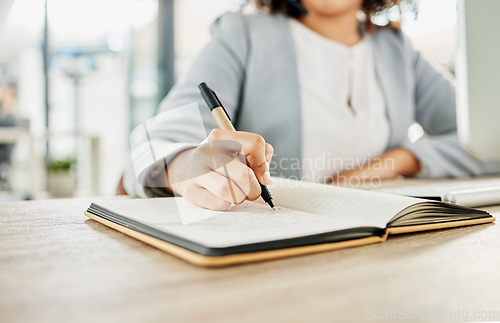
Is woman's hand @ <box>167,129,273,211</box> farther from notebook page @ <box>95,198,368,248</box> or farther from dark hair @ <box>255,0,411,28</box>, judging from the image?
dark hair @ <box>255,0,411,28</box>

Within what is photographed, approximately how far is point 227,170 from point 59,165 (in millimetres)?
3645

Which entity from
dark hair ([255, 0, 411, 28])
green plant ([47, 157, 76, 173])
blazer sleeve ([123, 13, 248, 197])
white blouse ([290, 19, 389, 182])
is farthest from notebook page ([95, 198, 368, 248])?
green plant ([47, 157, 76, 173])

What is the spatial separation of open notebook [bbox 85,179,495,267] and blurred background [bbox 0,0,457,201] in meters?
2.91

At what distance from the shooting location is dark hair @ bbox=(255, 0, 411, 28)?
1.15m

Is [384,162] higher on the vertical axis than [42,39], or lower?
lower

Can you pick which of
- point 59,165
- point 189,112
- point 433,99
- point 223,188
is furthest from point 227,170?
point 59,165

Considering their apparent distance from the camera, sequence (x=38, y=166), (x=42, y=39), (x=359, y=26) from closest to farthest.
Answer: (x=359, y=26)
(x=38, y=166)
(x=42, y=39)

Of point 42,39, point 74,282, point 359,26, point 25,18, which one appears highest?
point 25,18

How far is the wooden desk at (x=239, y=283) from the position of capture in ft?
0.69

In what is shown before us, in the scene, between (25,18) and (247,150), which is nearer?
(247,150)

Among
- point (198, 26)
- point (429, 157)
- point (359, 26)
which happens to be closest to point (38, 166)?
point (198, 26)

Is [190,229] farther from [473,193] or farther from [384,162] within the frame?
[384,162]

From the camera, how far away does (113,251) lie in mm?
323

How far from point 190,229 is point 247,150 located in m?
0.13
